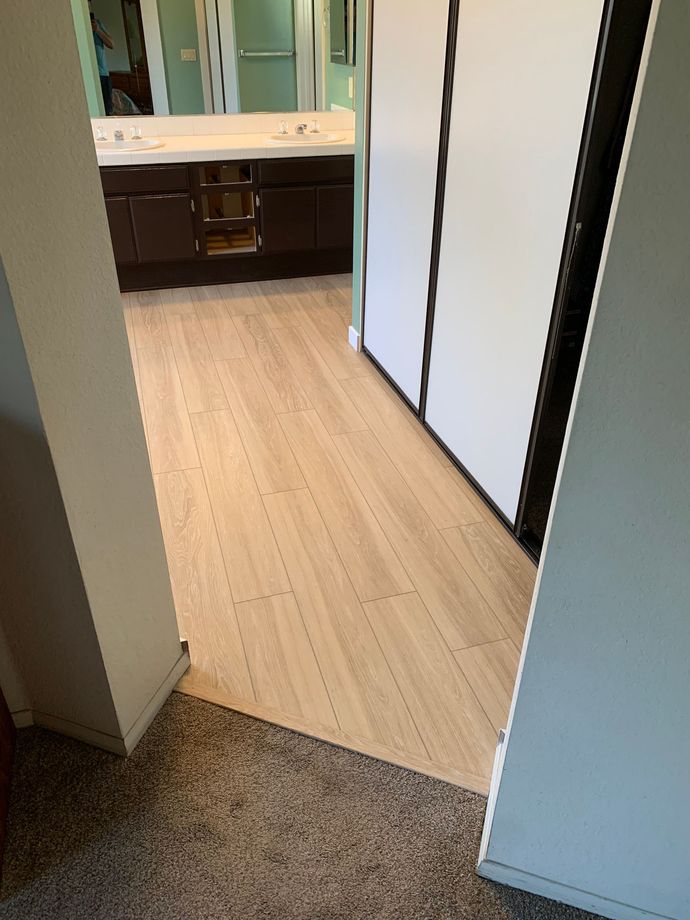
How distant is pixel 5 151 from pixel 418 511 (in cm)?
178

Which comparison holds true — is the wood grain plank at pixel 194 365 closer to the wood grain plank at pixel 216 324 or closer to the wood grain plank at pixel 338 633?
the wood grain plank at pixel 216 324

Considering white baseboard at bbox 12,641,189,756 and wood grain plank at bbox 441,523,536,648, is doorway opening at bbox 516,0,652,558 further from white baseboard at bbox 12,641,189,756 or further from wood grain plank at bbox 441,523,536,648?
white baseboard at bbox 12,641,189,756

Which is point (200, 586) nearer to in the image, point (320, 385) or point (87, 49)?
point (320, 385)

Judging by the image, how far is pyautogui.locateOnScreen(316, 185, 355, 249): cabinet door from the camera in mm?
4398

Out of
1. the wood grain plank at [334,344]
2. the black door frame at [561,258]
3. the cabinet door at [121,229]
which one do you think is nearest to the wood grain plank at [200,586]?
the black door frame at [561,258]

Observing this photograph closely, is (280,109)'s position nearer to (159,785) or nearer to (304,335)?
Result: (304,335)

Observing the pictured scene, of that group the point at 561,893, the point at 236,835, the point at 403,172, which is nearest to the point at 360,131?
the point at 403,172

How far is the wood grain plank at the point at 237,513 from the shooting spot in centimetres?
217

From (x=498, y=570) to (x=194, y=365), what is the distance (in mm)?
1964

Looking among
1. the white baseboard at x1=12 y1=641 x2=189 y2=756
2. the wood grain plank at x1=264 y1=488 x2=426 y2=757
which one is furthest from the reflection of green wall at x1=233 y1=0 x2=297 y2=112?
the white baseboard at x1=12 y1=641 x2=189 y2=756

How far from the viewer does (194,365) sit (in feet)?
11.4

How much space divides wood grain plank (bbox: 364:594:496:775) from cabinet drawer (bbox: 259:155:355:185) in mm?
3091

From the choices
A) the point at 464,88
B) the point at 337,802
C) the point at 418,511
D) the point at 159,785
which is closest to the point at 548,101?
the point at 464,88

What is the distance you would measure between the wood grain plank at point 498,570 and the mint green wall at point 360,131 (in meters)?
1.62
